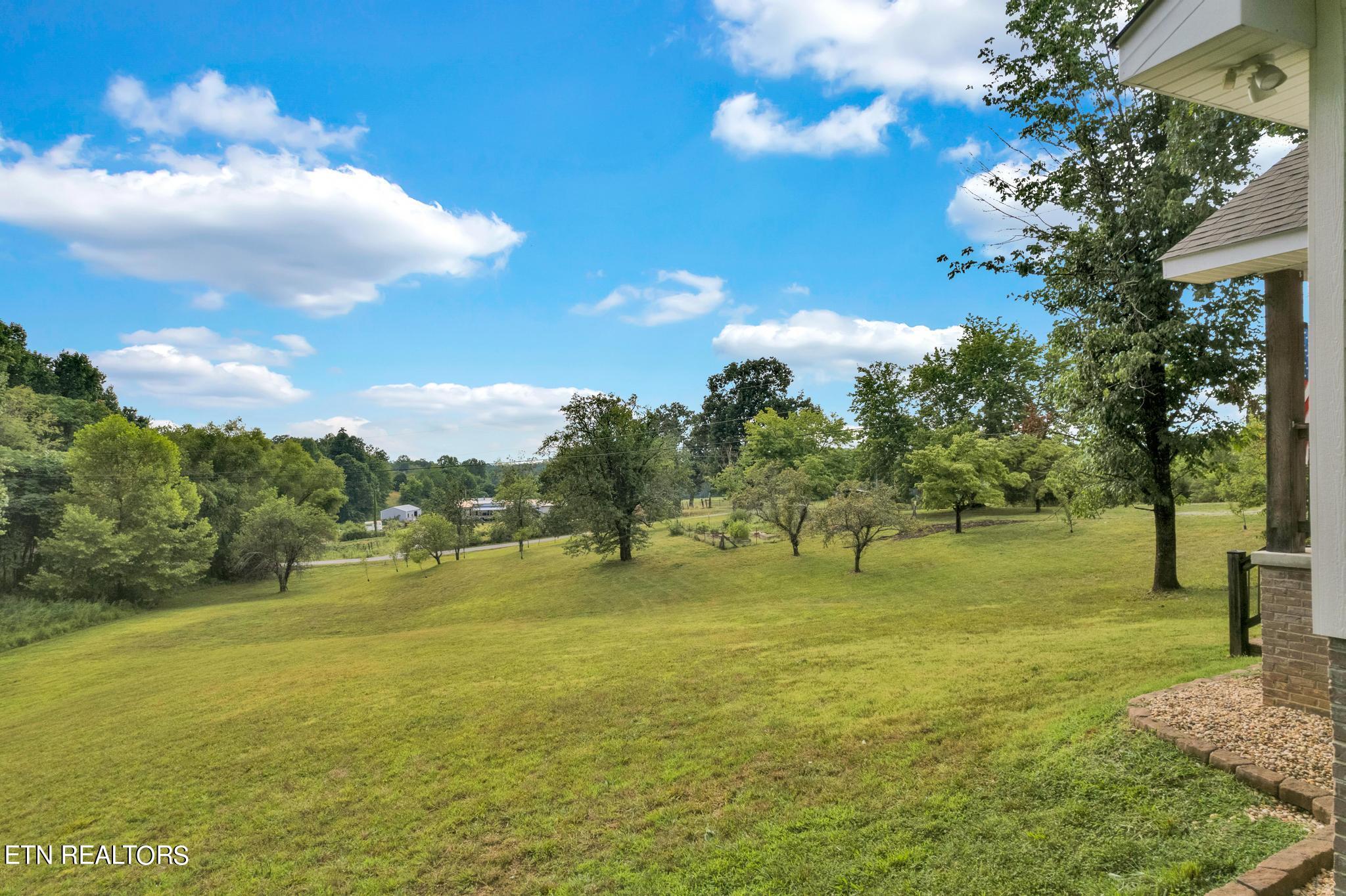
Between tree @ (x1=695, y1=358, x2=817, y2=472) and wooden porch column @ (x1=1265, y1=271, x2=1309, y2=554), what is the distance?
5757 centimetres

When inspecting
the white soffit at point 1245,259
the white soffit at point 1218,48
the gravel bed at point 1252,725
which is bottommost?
the gravel bed at point 1252,725

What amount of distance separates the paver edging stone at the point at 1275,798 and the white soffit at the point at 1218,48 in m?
3.59

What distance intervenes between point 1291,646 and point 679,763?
4.76 metres

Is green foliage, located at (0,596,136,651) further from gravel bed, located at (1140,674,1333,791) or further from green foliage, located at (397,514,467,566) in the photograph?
gravel bed, located at (1140,674,1333,791)

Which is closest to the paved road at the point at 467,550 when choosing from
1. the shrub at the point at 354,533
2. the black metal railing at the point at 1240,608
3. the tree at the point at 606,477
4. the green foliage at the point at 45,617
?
the green foliage at the point at 45,617

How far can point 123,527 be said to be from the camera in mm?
29703

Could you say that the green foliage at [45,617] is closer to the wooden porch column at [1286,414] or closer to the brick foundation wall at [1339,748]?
the brick foundation wall at [1339,748]

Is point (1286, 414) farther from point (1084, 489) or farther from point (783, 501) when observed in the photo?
point (783, 501)

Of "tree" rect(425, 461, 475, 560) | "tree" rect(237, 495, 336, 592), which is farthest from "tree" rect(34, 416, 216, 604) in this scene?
"tree" rect(425, 461, 475, 560)

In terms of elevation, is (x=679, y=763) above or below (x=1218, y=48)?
below

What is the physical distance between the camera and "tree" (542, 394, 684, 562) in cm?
2709

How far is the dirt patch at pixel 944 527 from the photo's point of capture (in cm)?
2542

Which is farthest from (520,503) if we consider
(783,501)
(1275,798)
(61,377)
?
(61,377)

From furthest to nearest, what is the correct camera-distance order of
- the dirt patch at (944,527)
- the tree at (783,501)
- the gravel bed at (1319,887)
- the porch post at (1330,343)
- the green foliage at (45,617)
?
the dirt patch at (944,527) < the tree at (783,501) < the green foliage at (45,617) < the gravel bed at (1319,887) < the porch post at (1330,343)
